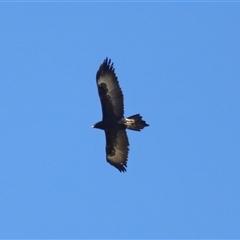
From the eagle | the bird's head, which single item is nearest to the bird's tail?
the eagle

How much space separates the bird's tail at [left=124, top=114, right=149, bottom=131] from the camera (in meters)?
49.6

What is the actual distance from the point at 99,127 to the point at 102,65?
7.77ft

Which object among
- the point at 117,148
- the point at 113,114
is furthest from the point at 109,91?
the point at 117,148

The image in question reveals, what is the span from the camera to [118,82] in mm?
50469

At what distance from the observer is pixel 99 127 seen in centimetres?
5066

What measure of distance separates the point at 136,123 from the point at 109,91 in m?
1.71

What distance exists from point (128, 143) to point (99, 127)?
56.8 inches

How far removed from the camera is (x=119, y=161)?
51688 mm

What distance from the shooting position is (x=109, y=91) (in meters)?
50.3

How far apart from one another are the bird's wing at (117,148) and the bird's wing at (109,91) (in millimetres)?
928

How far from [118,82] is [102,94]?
76 cm

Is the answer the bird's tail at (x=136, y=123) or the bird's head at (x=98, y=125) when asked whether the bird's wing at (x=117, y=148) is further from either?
the bird's tail at (x=136, y=123)

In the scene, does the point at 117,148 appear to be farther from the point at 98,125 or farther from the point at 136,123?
the point at 136,123

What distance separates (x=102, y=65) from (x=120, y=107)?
1.86m
